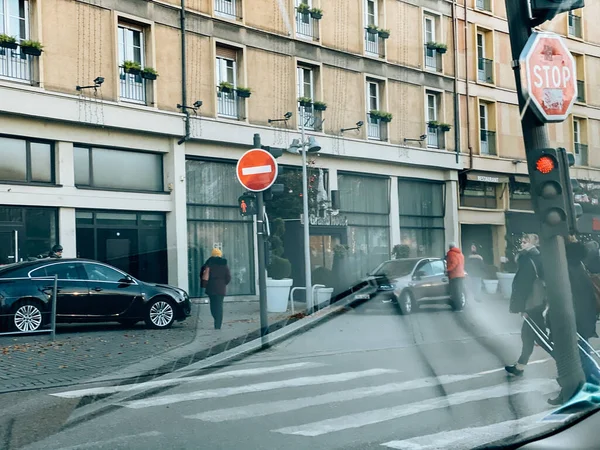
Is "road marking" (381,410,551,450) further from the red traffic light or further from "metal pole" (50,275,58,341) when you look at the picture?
"metal pole" (50,275,58,341)

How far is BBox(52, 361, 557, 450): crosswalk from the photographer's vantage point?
2174 mm

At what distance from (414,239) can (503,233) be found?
304 millimetres

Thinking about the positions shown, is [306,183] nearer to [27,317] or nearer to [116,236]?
[27,317]

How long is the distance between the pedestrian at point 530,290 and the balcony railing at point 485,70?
1.47ft

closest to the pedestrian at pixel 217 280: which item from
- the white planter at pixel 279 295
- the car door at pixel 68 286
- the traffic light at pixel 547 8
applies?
the white planter at pixel 279 295

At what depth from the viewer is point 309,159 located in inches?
107

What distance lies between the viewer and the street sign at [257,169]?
10.4 feet

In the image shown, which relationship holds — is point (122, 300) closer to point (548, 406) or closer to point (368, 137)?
point (368, 137)

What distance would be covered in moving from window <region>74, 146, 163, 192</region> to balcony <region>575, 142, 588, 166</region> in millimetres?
8848

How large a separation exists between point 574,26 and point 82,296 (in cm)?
879

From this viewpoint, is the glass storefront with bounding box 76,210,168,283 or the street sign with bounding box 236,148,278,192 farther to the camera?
the glass storefront with bounding box 76,210,168,283

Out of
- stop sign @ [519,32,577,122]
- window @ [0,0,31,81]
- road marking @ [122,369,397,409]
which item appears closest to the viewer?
stop sign @ [519,32,577,122]

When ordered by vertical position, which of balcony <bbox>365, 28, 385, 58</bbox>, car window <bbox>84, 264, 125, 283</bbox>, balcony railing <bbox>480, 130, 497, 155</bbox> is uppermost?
balcony <bbox>365, 28, 385, 58</bbox>

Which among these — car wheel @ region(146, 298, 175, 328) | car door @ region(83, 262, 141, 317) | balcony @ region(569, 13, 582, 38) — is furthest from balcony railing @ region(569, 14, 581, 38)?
car wheel @ region(146, 298, 175, 328)
